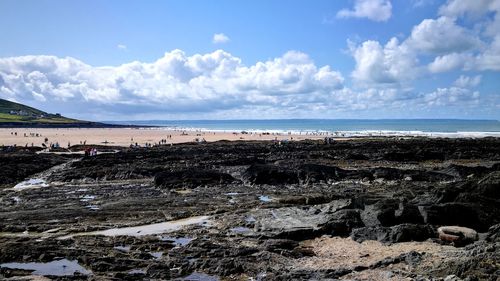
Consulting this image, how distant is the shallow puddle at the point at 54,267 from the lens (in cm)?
1494

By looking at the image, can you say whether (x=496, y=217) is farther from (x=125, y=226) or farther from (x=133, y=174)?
(x=133, y=174)

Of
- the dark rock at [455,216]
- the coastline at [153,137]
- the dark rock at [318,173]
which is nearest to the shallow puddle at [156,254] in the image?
the dark rock at [455,216]

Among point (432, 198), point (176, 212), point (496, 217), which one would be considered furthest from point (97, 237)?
point (496, 217)

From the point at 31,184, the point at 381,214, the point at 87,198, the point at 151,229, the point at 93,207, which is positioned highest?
the point at 381,214

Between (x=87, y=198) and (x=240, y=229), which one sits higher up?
(x=240, y=229)

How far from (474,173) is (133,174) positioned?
30.0 m

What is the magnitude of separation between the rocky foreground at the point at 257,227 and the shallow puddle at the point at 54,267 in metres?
0.06

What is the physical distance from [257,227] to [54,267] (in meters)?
8.82

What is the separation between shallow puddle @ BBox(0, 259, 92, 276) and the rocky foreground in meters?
0.06

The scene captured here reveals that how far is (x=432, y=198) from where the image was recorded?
2241 cm

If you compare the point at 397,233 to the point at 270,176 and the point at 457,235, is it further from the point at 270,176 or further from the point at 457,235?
the point at 270,176

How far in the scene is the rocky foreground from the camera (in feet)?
48.5

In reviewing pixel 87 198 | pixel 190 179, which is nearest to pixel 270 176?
pixel 190 179

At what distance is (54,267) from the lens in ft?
51.0
